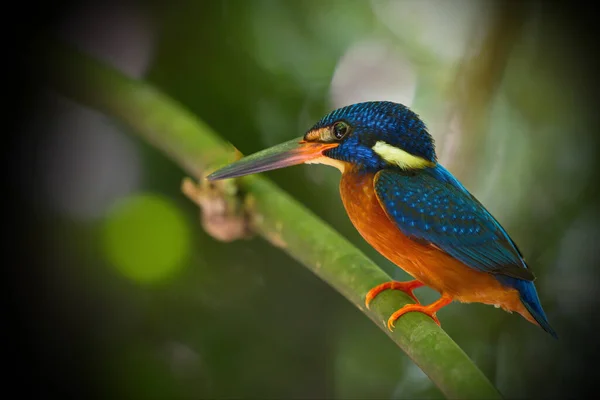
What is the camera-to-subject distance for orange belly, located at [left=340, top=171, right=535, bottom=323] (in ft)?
3.56

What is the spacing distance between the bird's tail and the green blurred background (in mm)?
506

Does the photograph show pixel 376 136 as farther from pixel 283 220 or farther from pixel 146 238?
pixel 146 238

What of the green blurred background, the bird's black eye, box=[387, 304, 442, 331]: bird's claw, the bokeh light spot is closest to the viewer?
box=[387, 304, 442, 331]: bird's claw

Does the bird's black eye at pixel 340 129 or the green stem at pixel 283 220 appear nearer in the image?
the green stem at pixel 283 220

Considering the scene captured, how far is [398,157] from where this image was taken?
3.55ft

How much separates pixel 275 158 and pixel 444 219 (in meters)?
0.32

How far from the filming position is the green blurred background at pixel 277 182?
5.27ft

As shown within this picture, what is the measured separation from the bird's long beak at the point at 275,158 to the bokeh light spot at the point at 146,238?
84 cm

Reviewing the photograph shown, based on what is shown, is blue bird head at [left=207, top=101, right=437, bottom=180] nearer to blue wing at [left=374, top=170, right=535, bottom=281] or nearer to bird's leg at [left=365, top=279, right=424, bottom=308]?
blue wing at [left=374, top=170, right=535, bottom=281]

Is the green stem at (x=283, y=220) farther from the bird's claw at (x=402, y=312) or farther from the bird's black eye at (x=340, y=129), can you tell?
the bird's black eye at (x=340, y=129)

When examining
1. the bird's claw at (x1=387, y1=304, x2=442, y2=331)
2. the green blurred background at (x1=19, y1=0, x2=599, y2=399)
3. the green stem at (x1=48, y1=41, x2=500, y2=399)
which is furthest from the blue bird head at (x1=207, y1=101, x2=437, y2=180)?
the green blurred background at (x1=19, y1=0, x2=599, y2=399)

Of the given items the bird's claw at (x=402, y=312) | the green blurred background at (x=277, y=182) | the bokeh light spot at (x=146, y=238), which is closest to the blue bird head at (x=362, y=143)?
the bird's claw at (x=402, y=312)

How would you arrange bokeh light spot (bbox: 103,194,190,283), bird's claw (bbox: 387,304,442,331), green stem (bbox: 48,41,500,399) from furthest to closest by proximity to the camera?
bokeh light spot (bbox: 103,194,190,283)
bird's claw (bbox: 387,304,442,331)
green stem (bbox: 48,41,500,399)

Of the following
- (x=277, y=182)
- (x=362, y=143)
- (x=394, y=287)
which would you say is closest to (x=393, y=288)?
(x=394, y=287)
